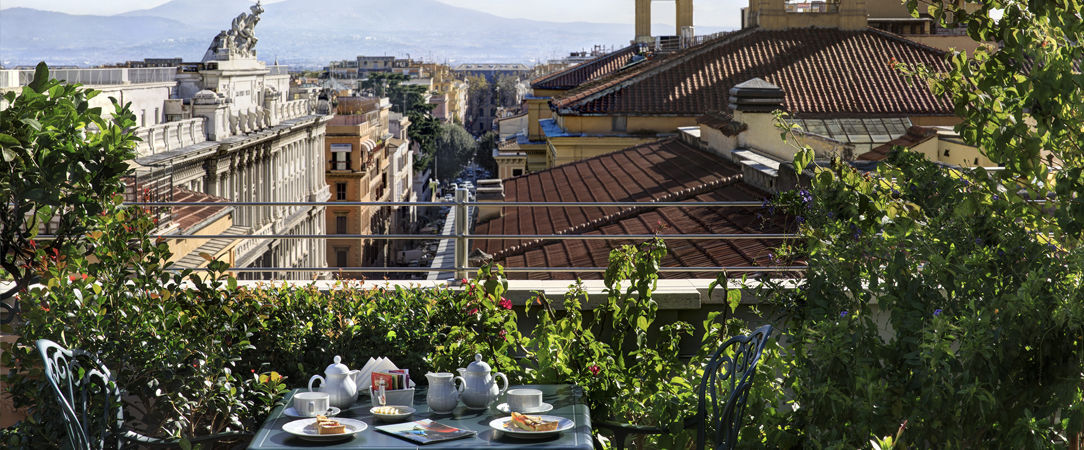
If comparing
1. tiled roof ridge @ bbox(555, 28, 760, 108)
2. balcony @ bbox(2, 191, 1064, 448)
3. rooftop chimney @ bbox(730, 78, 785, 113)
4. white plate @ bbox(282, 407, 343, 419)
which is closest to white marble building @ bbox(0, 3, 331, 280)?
tiled roof ridge @ bbox(555, 28, 760, 108)

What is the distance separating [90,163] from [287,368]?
141 cm

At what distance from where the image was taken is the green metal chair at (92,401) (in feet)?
14.1

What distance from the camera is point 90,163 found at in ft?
15.9

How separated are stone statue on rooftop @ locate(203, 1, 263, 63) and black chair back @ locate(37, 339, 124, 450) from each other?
56.4 metres

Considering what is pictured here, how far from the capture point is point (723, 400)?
16.2ft

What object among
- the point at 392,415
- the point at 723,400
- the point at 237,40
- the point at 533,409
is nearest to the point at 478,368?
the point at 533,409

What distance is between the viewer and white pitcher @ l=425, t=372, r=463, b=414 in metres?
4.59

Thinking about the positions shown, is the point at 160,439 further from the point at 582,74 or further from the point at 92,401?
the point at 582,74

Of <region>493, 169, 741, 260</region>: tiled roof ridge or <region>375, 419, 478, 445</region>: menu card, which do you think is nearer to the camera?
<region>375, 419, 478, 445</region>: menu card

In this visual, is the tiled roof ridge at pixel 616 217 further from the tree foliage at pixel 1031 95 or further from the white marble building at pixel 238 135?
the white marble building at pixel 238 135

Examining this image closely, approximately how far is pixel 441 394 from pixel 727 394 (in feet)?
4.26

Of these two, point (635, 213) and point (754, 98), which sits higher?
point (754, 98)

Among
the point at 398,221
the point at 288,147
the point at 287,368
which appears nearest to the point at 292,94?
the point at 288,147

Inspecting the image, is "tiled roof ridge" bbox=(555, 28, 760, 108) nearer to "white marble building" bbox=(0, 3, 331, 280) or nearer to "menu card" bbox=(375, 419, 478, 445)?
"white marble building" bbox=(0, 3, 331, 280)
